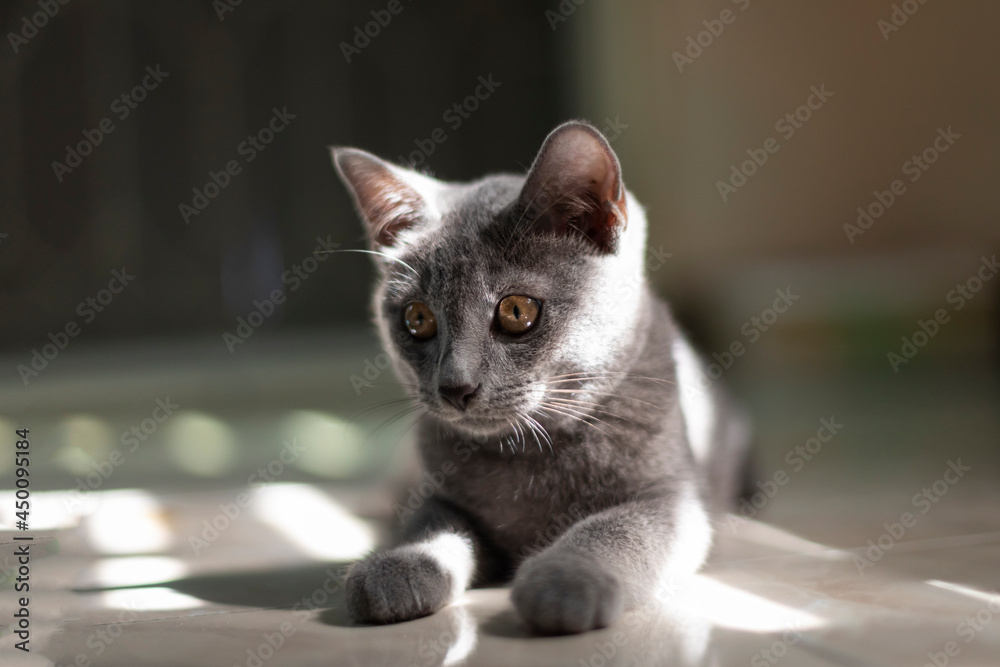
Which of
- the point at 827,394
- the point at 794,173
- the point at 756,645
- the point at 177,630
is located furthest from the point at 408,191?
the point at 794,173

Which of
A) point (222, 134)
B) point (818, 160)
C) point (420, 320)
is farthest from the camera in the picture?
point (222, 134)

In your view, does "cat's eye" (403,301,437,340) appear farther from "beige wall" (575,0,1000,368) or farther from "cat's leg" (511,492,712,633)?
"beige wall" (575,0,1000,368)

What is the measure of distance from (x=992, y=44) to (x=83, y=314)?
165 inches

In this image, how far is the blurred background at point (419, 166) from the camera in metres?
2.97

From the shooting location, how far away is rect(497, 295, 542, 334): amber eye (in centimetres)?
125

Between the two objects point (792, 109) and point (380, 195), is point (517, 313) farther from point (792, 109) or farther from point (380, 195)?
point (792, 109)

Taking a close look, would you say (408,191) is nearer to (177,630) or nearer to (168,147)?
(177,630)

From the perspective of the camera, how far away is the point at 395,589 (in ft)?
3.57

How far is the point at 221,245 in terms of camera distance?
14.0 ft

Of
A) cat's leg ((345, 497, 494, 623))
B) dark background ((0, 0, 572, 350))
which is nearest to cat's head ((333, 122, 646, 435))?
cat's leg ((345, 497, 494, 623))

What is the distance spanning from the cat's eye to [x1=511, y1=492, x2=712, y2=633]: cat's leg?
40 cm

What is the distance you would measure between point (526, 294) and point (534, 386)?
0.15 meters

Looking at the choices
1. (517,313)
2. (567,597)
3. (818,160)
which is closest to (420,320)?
(517,313)

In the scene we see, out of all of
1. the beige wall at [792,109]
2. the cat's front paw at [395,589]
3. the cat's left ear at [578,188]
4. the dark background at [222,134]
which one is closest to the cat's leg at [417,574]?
the cat's front paw at [395,589]
